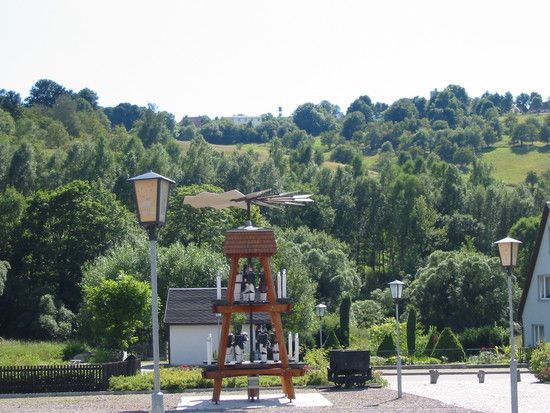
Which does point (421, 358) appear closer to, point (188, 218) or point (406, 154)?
point (188, 218)

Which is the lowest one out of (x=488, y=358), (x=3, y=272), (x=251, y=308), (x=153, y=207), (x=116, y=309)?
(x=488, y=358)

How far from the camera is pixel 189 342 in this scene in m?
56.7

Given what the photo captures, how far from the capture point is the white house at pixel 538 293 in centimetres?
5791

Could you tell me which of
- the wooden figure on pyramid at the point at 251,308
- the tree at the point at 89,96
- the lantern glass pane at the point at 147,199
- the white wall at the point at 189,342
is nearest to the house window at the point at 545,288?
the white wall at the point at 189,342

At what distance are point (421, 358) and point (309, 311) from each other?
7.80 meters

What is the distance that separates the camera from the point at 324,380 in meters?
39.0

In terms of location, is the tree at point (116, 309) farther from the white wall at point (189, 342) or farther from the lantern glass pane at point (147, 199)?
the lantern glass pane at point (147, 199)

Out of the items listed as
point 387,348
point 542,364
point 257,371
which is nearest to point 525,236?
point 387,348

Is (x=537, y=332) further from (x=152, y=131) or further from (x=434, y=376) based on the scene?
(x=152, y=131)

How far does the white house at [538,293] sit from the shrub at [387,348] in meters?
7.23

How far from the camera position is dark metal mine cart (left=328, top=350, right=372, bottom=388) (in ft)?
124

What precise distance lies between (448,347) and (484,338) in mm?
4412

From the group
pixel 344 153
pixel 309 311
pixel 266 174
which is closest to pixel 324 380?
pixel 309 311

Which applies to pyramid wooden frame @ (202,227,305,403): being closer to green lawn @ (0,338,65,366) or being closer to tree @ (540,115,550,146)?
green lawn @ (0,338,65,366)
